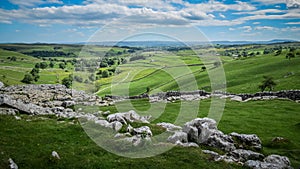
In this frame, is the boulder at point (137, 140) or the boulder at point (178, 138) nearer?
the boulder at point (137, 140)

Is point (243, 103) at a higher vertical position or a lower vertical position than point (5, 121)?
lower

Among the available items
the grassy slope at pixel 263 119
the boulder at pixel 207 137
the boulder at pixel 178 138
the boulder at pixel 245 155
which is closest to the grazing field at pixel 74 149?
the grassy slope at pixel 263 119

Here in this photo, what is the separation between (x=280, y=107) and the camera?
50875mm

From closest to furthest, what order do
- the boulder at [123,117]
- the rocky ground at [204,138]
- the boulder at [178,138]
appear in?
1. the rocky ground at [204,138]
2. the boulder at [178,138]
3. the boulder at [123,117]

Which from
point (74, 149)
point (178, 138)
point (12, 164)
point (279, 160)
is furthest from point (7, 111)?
point (279, 160)

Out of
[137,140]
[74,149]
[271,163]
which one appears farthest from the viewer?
[137,140]

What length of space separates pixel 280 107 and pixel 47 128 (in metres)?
44.2

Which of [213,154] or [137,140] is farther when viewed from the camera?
[137,140]

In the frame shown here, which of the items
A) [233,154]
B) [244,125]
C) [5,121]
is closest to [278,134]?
[244,125]

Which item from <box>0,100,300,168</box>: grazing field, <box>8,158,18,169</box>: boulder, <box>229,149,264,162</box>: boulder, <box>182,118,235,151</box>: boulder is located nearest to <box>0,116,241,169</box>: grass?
<box>0,100,300,168</box>: grazing field

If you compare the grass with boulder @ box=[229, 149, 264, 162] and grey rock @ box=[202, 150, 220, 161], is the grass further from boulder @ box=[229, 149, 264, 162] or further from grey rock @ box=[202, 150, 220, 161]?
boulder @ box=[229, 149, 264, 162]

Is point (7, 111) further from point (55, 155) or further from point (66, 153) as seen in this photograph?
point (55, 155)

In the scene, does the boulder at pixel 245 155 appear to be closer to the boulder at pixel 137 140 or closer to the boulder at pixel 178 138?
the boulder at pixel 178 138

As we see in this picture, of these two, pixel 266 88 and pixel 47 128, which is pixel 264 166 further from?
pixel 266 88
